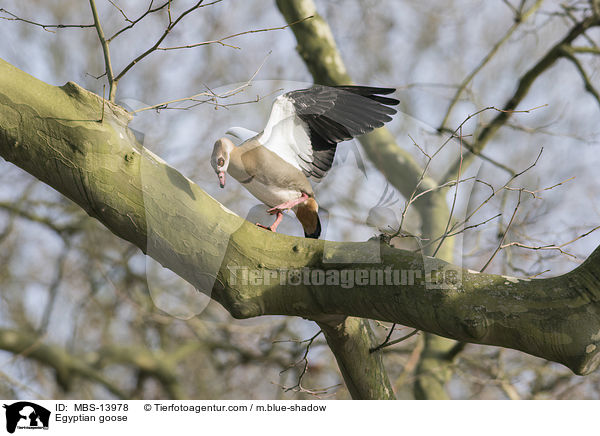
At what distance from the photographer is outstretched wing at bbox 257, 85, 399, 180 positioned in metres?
1.27

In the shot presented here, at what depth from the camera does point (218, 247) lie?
49.9 inches

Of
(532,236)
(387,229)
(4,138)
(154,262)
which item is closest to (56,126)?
(4,138)

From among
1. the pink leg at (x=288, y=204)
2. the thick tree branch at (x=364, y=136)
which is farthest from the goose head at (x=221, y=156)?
the thick tree branch at (x=364, y=136)

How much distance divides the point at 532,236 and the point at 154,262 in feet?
5.69

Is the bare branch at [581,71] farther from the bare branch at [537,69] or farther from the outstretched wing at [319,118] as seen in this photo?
the outstretched wing at [319,118]

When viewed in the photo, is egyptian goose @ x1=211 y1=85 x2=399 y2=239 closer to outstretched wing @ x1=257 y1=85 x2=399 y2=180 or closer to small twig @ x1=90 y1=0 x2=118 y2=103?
outstretched wing @ x1=257 y1=85 x2=399 y2=180

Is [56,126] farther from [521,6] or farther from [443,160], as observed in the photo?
[521,6]

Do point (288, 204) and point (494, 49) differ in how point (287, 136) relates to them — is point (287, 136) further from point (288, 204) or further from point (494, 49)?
point (494, 49)
